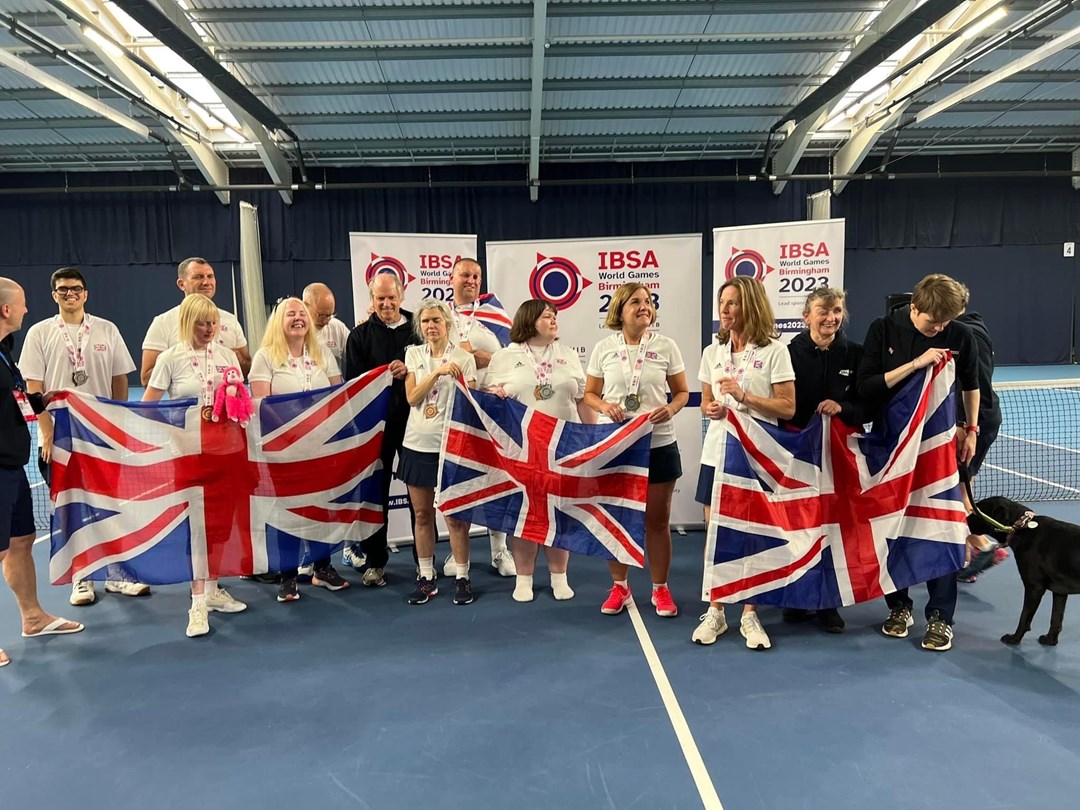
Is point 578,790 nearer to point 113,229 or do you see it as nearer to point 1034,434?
point 1034,434

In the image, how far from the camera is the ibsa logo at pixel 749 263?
5262mm

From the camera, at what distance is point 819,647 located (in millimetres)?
3299

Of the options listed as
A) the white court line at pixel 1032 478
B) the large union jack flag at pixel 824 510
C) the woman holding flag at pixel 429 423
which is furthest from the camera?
the white court line at pixel 1032 478

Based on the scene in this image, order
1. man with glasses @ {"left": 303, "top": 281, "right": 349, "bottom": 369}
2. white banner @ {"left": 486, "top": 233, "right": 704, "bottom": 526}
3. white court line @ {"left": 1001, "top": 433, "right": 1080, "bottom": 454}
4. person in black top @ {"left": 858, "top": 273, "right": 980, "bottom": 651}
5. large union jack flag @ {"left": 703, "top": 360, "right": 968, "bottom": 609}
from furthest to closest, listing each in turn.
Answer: white court line @ {"left": 1001, "top": 433, "right": 1080, "bottom": 454}
white banner @ {"left": 486, "top": 233, "right": 704, "bottom": 526}
man with glasses @ {"left": 303, "top": 281, "right": 349, "bottom": 369}
large union jack flag @ {"left": 703, "top": 360, "right": 968, "bottom": 609}
person in black top @ {"left": 858, "top": 273, "right": 980, "bottom": 651}

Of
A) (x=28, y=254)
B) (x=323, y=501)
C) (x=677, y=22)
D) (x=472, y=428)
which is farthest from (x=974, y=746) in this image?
(x=28, y=254)

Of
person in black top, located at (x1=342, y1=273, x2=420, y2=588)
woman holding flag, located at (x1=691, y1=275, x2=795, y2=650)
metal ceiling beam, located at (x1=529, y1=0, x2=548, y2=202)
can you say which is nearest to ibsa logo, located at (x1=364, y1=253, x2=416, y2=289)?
person in black top, located at (x1=342, y1=273, x2=420, y2=588)

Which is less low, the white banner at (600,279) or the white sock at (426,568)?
the white banner at (600,279)

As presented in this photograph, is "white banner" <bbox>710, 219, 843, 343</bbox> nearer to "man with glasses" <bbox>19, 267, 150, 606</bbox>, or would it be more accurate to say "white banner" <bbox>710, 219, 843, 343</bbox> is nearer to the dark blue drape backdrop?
"man with glasses" <bbox>19, 267, 150, 606</bbox>

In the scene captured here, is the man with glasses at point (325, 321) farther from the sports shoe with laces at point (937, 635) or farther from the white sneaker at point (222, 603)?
the sports shoe with laces at point (937, 635)

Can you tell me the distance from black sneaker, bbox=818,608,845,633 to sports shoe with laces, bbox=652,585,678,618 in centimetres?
75

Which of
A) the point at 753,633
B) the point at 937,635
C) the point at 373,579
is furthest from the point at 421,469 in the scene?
the point at 937,635

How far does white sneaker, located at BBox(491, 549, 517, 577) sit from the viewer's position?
443 centimetres

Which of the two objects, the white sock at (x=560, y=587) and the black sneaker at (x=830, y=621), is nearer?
the black sneaker at (x=830, y=621)

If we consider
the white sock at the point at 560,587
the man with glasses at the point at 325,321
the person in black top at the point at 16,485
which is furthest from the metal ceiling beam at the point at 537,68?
the white sock at the point at 560,587
